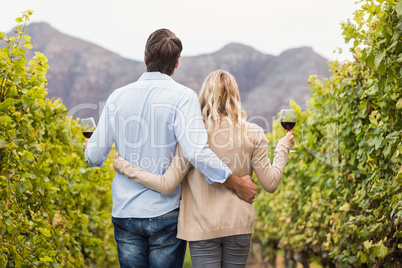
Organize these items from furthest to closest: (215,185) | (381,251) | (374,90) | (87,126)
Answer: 1. (374,90)
2. (87,126)
3. (381,251)
4. (215,185)

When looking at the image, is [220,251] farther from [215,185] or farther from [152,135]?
[152,135]

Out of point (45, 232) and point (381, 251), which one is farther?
point (45, 232)

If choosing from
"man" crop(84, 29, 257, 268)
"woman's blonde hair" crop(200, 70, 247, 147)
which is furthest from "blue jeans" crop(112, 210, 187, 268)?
"woman's blonde hair" crop(200, 70, 247, 147)

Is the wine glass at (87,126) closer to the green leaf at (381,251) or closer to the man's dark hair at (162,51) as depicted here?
the man's dark hair at (162,51)

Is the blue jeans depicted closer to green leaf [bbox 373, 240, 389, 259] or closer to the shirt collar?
the shirt collar

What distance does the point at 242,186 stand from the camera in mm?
3166

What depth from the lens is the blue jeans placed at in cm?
306

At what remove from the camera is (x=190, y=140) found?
3016 millimetres

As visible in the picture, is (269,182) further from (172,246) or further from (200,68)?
(200,68)

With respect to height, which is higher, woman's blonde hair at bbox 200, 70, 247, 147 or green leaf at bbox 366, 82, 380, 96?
green leaf at bbox 366, 82, 380, 96

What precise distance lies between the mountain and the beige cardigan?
26.4 meters

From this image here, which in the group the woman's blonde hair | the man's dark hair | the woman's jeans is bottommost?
the woman's jeans

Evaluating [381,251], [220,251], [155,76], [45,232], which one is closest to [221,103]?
[155,76]

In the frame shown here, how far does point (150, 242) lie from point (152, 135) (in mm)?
616
